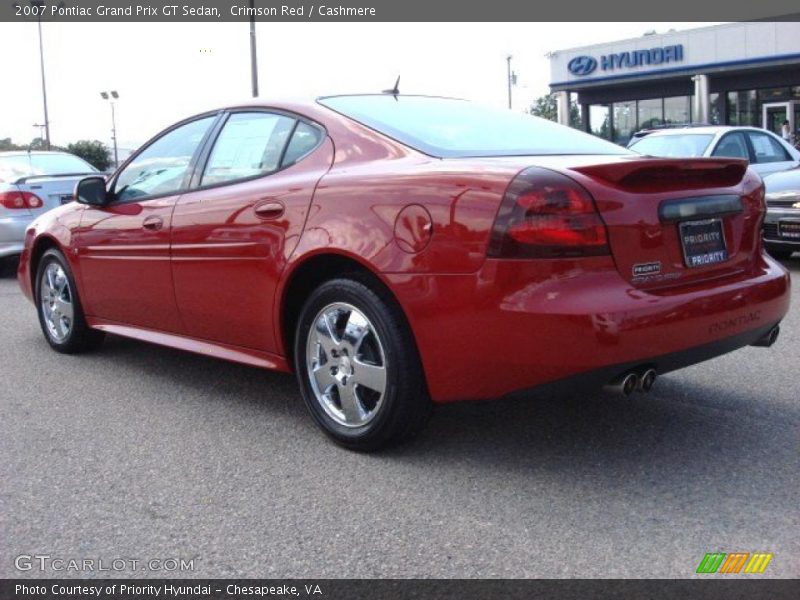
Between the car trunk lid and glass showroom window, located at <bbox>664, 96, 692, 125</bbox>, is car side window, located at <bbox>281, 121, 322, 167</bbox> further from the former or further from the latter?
glass showroom window, located at <bbox>664, 96, 692, 125</bbox>

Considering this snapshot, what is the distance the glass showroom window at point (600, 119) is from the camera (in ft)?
115

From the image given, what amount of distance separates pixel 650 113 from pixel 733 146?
22676 millimetres

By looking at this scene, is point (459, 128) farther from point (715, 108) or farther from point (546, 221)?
point (715, 108)

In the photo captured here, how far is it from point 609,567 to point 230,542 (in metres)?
1.20

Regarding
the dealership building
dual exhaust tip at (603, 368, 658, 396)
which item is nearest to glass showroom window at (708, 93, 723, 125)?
the dealership building

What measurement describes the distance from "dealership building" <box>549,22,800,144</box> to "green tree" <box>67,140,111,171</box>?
78.8 ft

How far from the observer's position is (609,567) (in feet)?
9.24

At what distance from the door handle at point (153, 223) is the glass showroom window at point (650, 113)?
3013 centimetres

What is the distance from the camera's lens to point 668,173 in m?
3.53

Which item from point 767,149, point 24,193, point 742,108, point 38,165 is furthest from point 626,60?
point 24,193

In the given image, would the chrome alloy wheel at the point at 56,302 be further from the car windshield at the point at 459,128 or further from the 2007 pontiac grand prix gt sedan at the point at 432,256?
the car windshield at the point at 459,128

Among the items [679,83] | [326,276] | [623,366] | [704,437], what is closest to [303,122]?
[326,276]

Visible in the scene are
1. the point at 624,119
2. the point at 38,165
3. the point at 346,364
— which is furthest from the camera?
the point at 624,119

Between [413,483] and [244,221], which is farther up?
[244,221]
